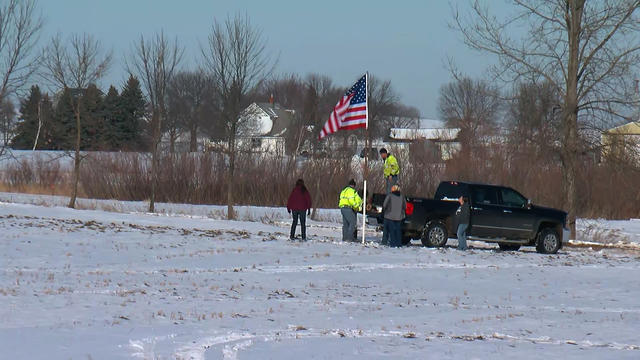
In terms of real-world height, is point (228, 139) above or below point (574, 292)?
above

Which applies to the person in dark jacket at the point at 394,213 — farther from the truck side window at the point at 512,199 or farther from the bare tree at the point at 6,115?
the bare tree at the point at 6,115

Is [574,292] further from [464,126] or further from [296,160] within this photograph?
[464,126]

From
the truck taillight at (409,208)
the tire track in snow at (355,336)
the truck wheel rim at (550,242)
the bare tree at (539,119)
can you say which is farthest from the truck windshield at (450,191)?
Result: the tire track in snow at (355,336)

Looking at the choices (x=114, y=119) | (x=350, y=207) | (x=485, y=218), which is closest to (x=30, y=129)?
(x=114, y=119)

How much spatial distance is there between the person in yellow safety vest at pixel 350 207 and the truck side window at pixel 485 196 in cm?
320

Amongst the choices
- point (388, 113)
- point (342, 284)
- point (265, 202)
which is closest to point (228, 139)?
point (265, 202)

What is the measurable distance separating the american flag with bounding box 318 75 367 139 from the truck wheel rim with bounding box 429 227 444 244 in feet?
13.8

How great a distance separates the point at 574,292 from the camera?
16609 millimetres

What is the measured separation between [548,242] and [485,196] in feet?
7.49

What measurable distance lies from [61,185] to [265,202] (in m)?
13.1

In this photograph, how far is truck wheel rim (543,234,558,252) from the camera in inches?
981

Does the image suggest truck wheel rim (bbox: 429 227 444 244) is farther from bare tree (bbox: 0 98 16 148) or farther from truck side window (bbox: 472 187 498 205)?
bare tree (bbox: 0 98 16 148)

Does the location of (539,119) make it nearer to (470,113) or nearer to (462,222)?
(462,222)

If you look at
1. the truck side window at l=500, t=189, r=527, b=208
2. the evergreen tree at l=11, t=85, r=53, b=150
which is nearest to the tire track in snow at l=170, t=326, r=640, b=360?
the truck side window at l=500, t=189, r=527, b=208
